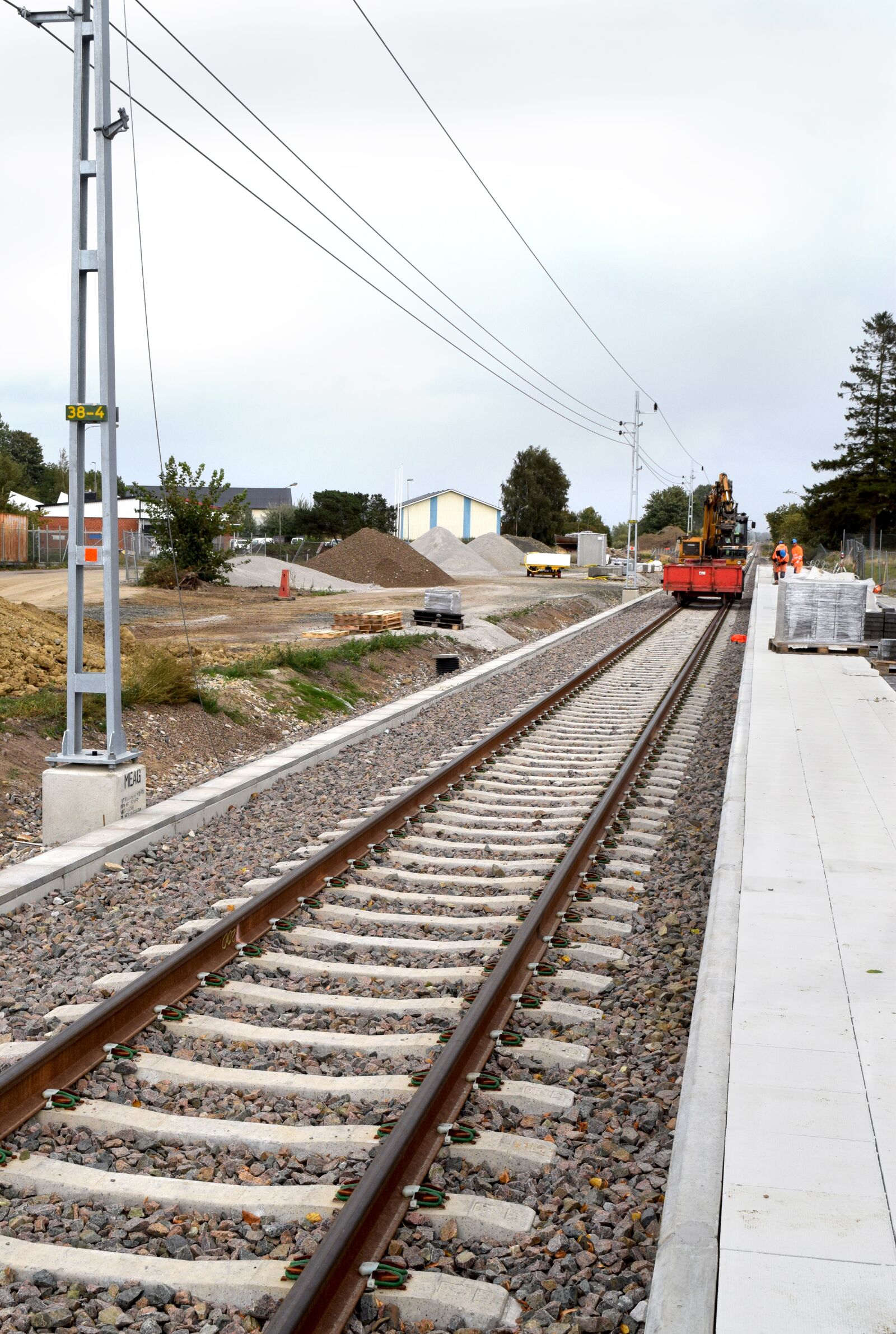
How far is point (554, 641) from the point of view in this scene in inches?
997

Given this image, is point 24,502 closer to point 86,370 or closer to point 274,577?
point 274,577

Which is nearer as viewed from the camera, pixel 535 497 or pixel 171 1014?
pixel 171 1014

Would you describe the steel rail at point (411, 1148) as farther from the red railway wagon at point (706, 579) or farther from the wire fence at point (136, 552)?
the wire fence at point (136, 552)

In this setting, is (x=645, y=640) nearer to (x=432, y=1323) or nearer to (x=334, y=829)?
(x=334, y=829)

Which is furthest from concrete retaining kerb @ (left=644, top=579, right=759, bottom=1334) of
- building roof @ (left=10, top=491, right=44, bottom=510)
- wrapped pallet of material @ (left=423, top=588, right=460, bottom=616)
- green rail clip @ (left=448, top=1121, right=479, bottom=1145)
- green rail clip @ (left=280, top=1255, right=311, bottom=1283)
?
building roof @ (left=10, top=491, right=44, bottom=510)

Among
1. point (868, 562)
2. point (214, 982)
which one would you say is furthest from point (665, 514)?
point (214, 982)

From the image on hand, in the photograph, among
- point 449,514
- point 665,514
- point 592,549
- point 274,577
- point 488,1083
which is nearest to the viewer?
point 488,1083

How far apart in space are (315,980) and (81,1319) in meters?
2.63

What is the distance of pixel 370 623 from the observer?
24.0 meters

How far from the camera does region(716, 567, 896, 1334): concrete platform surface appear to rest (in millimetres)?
3201

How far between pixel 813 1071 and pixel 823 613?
17766 millimetres

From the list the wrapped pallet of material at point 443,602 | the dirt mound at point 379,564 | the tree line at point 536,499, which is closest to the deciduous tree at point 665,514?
the tree line at point 536,499

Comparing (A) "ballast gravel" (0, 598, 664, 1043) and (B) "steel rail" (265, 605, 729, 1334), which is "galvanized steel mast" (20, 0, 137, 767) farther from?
(B) "steel rail" (265, 605, 729, 1334)

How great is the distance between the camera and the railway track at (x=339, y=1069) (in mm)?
3627
